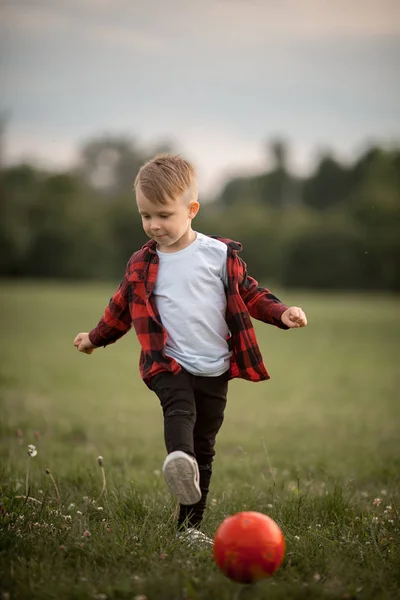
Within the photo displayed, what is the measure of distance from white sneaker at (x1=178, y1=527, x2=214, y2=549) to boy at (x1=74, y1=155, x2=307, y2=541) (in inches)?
6.8

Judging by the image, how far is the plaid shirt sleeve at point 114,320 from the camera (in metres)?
3.96

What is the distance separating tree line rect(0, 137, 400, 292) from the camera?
5078 centimetres

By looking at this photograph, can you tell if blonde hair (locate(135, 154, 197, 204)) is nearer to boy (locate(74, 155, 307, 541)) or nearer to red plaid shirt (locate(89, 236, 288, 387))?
boy (locate(74, 155, 307, 541))

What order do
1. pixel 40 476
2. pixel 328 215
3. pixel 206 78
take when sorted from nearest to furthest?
pixel 40 476 → pixel 206 78 → pixel 328 215

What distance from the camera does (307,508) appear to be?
406 centimetres

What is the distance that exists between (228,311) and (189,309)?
211mm

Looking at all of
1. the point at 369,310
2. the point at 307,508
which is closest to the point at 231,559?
the point at 307,508

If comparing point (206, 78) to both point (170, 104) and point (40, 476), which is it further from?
point (40, 476)

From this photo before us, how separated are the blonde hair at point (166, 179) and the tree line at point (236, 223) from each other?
42106 millimetres

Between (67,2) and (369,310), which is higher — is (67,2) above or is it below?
above

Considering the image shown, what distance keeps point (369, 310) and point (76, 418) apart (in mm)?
27069

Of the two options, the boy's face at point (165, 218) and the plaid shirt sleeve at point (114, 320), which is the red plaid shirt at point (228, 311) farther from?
the boy's face at point (165, 218)

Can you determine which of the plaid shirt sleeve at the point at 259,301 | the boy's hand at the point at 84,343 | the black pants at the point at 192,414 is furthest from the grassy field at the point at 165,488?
the plaid shirt sleeve at the point at 259,301

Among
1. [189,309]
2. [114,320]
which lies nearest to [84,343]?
[114,320]
